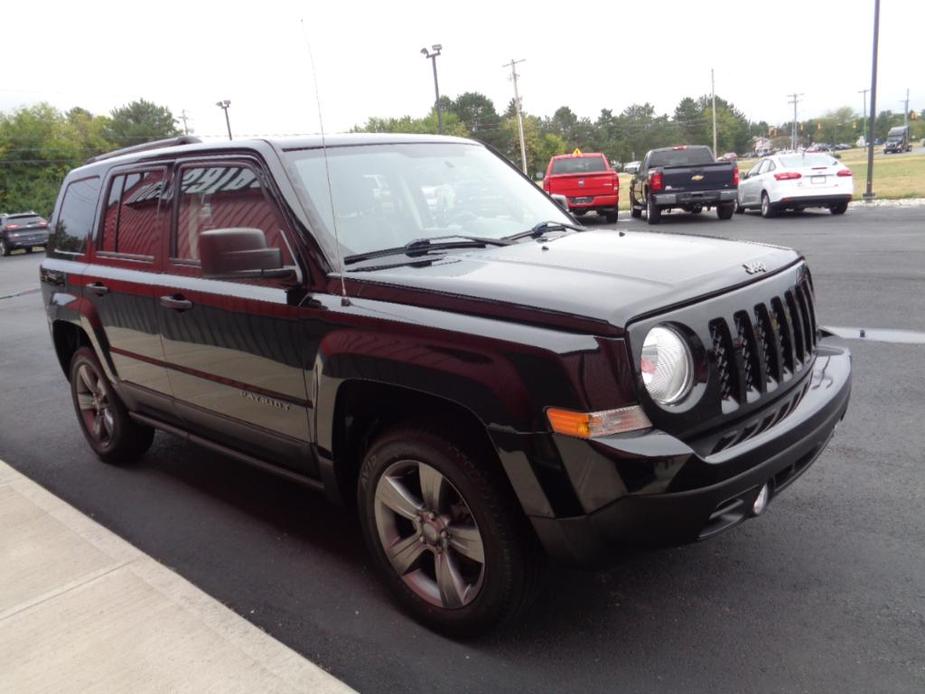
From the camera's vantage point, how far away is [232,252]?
2881 mm

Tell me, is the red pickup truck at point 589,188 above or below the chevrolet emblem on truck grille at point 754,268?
below

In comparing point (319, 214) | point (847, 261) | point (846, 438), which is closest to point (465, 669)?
point (319, 214)

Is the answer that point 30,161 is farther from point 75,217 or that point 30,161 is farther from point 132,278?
point 132,278

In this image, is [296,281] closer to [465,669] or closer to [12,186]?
[465,669]

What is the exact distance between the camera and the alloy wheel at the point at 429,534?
8.99 feet

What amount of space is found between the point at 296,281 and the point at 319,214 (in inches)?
11.9

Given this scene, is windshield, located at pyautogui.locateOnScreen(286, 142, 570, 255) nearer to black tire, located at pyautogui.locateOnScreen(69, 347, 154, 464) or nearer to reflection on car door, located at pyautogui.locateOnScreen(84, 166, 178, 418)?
reflection on car door, located at pyautogui.locateOnScreen(84, 166, 178, 418)

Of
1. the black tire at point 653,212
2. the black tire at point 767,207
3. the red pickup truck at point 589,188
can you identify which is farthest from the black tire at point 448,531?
the black tire at point 767,207

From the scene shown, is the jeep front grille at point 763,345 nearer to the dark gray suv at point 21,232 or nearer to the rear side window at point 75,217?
the rear side window at point 75,217

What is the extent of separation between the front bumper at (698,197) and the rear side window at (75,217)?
49.9 feet

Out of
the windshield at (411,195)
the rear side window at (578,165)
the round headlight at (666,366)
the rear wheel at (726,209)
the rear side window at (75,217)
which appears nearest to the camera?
the round headlight at (666,366)

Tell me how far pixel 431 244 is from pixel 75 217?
2816mm

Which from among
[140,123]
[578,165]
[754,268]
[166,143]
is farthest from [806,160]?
[140,123]

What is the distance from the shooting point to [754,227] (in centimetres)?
1658
